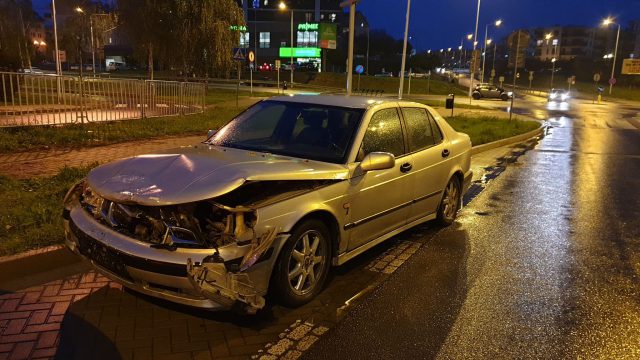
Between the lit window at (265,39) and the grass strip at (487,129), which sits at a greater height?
the lit window at (265,39)

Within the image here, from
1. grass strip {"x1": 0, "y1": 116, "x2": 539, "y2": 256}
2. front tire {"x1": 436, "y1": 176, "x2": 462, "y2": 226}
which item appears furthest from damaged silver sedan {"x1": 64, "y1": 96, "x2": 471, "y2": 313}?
grass strip {"x1": 0, "y1": 116, "x2": 539, "y2": 256}

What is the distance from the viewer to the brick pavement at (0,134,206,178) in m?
8.32

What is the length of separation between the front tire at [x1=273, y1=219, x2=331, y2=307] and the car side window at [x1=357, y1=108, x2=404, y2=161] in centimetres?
90

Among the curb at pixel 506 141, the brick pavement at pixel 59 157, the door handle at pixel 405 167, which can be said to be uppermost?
the door handle at pixel 405 167

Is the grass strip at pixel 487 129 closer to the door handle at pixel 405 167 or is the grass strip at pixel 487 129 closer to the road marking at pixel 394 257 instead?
the road marking at pixel 394 257

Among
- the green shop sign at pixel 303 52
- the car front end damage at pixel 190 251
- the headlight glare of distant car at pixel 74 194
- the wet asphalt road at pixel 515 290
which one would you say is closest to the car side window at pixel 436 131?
the wet asphalt road at pixel 515 290

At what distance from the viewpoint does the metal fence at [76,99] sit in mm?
11195

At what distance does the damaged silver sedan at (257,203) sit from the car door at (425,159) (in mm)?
37

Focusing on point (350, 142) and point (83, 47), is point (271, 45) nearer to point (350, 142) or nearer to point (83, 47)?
point (83, 47)

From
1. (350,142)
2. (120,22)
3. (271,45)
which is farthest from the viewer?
(271,45)

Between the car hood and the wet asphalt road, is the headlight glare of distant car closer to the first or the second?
the car hood

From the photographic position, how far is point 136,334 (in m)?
3.67

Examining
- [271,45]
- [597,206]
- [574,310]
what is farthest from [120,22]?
[271,45]

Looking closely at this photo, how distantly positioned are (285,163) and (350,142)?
0.79 m
